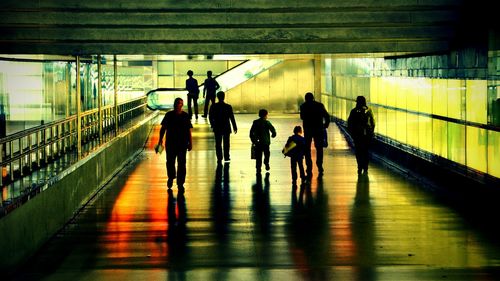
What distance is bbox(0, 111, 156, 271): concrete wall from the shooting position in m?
11.8

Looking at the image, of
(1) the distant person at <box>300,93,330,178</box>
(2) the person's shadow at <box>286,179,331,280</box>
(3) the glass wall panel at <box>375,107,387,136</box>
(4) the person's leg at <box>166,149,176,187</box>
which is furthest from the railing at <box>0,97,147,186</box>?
(3) the glass wall panel at <box>375,107,387,136</box>

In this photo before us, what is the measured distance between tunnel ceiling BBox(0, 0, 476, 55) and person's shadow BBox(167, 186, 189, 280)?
8.86ft

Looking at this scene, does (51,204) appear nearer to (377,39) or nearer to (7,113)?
(377,39)

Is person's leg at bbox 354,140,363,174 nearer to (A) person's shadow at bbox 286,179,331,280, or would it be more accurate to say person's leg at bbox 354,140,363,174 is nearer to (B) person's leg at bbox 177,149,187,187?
(A) person's shadow at bbox 286,179,331,280

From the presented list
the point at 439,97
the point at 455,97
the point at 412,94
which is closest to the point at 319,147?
the point at 439,97

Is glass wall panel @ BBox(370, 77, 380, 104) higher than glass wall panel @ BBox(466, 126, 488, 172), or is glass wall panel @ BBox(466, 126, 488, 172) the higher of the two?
glass wall panel @ BBox(370, 77, 380, 104)

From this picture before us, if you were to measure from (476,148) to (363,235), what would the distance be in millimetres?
4411

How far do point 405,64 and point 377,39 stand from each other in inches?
222

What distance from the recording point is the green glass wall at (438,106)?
17.7 metres

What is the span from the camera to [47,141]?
20922 millimetres

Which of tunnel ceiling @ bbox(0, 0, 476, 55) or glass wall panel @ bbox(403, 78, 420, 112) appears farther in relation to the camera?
glass wall panel @ bbox(403, 78, 420, 112)

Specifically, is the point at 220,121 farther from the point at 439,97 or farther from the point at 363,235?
the point at 363,235

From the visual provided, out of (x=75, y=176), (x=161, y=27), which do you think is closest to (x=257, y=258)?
(x=75, y=176)

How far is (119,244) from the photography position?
14.1m
